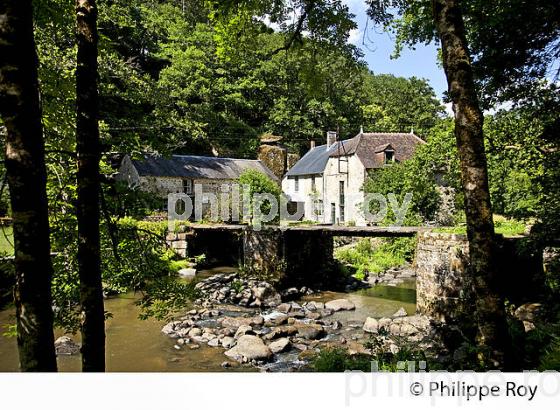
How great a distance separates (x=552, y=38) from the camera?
6.77 m

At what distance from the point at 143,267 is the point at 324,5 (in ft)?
13.4

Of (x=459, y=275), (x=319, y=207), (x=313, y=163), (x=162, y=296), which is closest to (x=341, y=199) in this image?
(x=319, y=207)

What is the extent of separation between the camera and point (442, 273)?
12.0 metres

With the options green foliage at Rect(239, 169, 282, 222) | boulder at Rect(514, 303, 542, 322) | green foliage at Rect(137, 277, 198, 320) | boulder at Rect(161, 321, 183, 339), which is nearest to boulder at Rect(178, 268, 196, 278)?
green foliage at Rect(239, 169, 282, 222)

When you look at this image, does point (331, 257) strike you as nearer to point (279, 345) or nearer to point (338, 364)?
point (279, 345)

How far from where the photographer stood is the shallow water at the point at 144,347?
9.53 metres

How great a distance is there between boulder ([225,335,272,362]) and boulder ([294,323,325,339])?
1.63 metres

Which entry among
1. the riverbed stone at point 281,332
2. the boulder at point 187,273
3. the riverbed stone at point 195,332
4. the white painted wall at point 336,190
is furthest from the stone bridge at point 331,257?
the white painted wall at point 336,190

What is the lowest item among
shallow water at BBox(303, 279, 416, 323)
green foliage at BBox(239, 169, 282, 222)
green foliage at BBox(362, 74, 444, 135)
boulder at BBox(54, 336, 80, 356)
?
shallow water at BBox(303, 279, 416, 323)

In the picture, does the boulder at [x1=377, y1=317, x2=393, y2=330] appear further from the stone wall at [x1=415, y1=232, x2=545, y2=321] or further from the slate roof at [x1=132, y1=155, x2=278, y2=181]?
the slate roof at [x1=132, y1=155, x2=278, y2=181]

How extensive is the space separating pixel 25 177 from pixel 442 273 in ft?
37.9

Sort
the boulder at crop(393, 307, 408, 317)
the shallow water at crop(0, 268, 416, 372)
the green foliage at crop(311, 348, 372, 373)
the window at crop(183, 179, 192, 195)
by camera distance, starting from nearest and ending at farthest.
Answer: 1. the green foliage at crop(311, 348, 372, 373)
2. the shallow water at crop(0, 268, 416, 372)
3. the boulder at crop(393, 307, 408, 317)
4. the window at crop(183, 179, 192, 195)

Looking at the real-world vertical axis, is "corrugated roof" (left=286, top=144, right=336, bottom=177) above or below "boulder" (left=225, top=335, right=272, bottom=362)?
above

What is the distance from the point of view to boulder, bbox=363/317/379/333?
1229 centimetres
